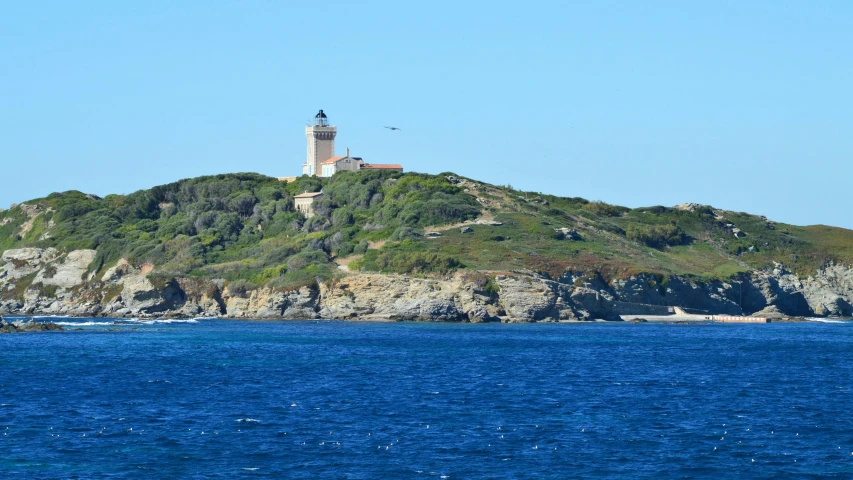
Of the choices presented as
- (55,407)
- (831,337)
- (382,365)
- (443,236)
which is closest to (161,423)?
(55,407)

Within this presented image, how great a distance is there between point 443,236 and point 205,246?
2442 centimetres

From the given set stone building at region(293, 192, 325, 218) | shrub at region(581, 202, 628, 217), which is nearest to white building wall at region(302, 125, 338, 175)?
stone building at region(293, 192, 325, 218)

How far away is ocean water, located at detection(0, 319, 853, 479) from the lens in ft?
86.1

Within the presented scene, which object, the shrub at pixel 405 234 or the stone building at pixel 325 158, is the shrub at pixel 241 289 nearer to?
the shrub at pixel 405 234

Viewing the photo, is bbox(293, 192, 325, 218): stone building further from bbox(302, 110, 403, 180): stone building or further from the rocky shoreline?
the rocky shoreline

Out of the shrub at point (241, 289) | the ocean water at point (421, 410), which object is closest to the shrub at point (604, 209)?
the shrub at point (241, 289)

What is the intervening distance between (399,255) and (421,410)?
5883 cm

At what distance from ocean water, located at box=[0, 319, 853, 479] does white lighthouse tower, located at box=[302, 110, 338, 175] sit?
6823 cm

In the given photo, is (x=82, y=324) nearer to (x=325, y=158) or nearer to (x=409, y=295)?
(x=409, y=295)

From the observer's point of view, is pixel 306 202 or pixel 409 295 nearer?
pixel 409 295

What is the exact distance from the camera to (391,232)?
10425 centimetres

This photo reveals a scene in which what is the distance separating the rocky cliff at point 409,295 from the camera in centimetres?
8625

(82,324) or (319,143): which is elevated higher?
(319,143)

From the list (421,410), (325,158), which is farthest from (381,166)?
(421,410)
